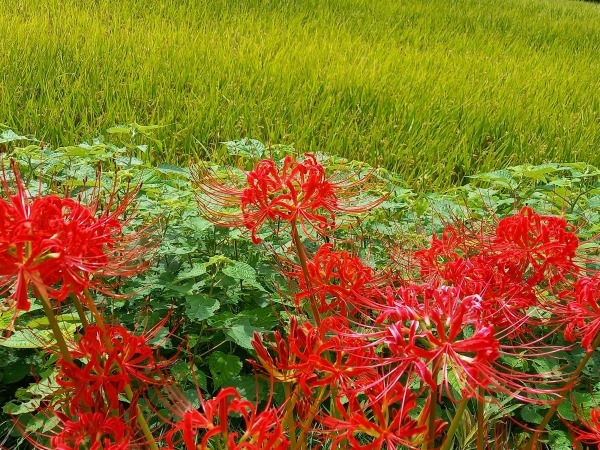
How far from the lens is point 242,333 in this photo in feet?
4.84

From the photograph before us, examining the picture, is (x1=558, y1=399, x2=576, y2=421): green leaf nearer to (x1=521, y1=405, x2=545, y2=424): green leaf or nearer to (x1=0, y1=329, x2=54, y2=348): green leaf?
(x1=521, y1=405, x2=545, y2=424): green leaf

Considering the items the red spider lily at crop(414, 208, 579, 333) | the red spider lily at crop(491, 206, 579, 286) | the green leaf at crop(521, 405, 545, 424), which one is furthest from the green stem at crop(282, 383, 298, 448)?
the green leaf at crop(521, 405, 545, 424)

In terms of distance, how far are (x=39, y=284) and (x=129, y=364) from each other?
0.67 ft

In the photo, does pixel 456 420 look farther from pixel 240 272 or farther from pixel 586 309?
pixel 240 272

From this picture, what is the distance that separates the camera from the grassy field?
3.11m

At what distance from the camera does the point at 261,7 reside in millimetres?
5684

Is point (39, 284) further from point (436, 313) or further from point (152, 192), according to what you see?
point (152, 192)

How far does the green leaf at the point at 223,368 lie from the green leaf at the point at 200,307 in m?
0.11

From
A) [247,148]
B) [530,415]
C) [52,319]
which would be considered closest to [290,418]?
[52,319]

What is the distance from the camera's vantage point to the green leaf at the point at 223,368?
151 centimetres

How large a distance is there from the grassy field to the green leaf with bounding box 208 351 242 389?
1.38 metres

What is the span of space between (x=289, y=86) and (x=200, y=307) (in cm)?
235

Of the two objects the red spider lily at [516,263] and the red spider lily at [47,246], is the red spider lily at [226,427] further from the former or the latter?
the red spider lily at [516,263]

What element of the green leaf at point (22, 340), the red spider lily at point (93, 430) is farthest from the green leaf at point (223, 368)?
the red spider lily at point (93, 430)
